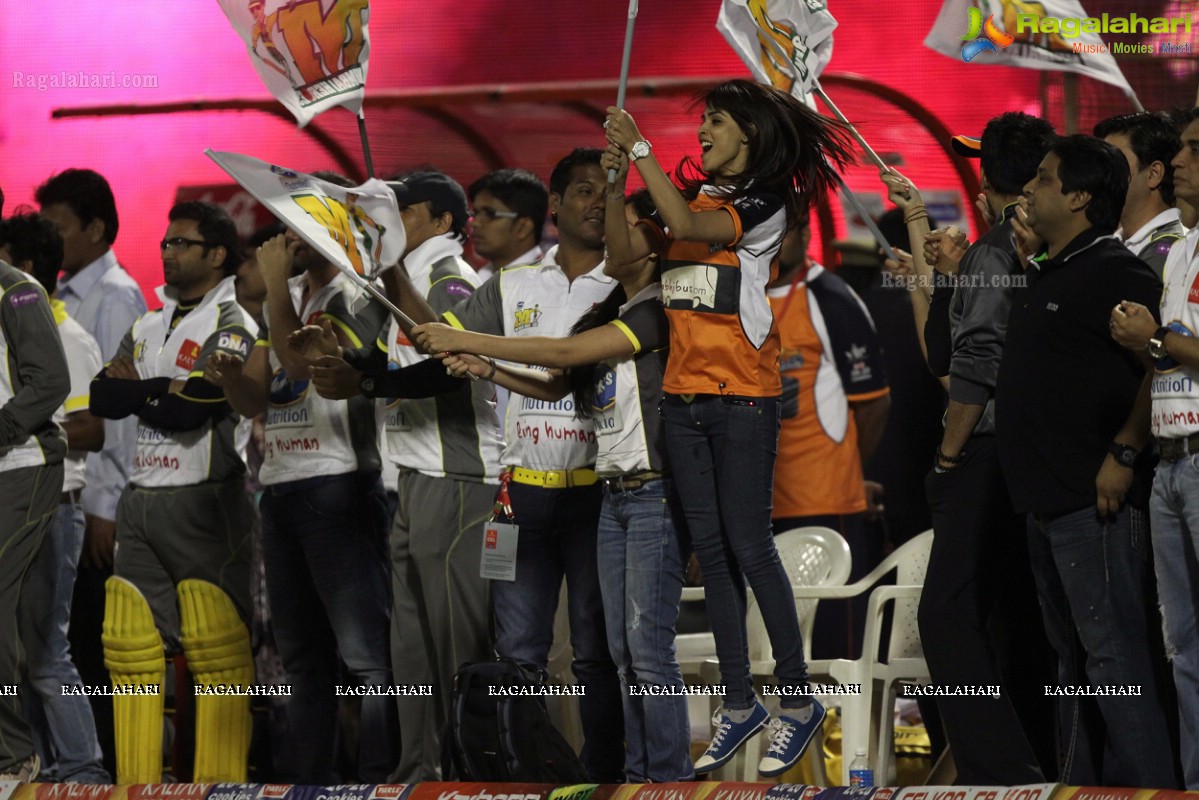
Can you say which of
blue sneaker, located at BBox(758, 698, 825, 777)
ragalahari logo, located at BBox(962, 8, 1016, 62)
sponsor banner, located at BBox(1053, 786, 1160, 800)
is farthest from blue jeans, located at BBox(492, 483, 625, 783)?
ragalahari logo, located at BBox(962, 8, 1016, 62)

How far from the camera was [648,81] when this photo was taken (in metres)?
6.66

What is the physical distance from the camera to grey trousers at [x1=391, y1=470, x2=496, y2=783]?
4.79 m

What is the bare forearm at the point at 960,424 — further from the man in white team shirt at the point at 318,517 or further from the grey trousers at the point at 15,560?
the grey trousers at the point at 15,560

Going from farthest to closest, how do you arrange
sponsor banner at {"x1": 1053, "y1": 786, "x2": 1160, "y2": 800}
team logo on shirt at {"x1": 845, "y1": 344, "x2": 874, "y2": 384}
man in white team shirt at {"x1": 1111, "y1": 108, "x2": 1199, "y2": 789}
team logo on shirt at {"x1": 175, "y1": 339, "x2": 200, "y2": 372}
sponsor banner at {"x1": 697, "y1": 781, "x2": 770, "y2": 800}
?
1. team logo on shirt at {"x1": 845, "y1": 344, "x2": 874, "y2": 384}
2. team logo on shirt at {"x1": 175, "y1": 339, "x2": 200, "y2": 372}
3. sponsor banner at {"x1": 697, "y1": 781, "x2": 770, "y2": 800}
4. man in white team shirt at {"x1": 1111, "y1": 108, "x2": 1199, "y2": 789}
5. sponsor banner at {"x1": 1053, "y1": 786, "x2": 1160, "y2": 800}

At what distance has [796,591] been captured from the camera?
4867 mm

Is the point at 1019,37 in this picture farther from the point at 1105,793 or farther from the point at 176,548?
the point at 176,548

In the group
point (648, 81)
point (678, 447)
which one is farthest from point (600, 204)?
point (648, 81)

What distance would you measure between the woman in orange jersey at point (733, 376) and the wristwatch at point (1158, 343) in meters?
0.87

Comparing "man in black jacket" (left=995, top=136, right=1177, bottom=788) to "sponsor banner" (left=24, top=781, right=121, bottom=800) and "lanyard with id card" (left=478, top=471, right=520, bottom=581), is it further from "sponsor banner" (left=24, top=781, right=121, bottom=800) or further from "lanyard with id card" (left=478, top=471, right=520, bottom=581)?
"sponsor banner" (left=24, top=781, right=121, bottom=800)

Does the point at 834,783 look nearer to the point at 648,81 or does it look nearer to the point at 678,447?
the point at 678,447

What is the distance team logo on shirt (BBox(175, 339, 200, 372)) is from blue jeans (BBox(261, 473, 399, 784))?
54 centimetres

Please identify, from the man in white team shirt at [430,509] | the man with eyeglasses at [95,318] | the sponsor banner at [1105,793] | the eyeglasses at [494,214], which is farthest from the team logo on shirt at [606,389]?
the man with eyeglasses at [95,318]

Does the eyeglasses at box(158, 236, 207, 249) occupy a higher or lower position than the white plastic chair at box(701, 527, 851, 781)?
higher

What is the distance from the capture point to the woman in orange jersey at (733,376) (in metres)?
3.99
